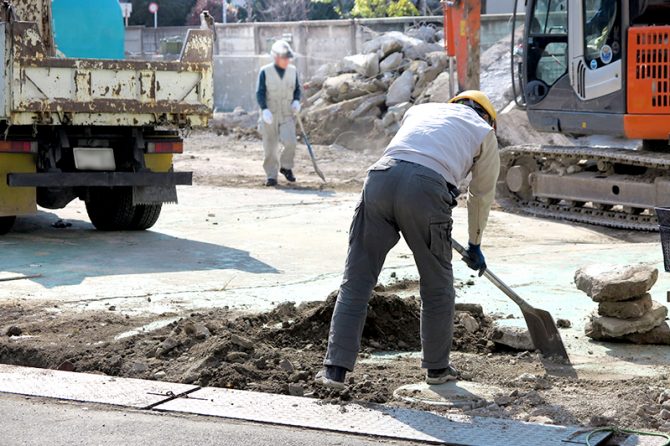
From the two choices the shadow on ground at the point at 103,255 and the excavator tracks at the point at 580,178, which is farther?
the excavator tracks at the point at 580,178

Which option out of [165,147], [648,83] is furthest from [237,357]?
[648,83]

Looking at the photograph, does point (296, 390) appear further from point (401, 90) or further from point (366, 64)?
point (366, 64)

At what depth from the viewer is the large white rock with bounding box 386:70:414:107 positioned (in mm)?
23438

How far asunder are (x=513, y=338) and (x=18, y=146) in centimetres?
573

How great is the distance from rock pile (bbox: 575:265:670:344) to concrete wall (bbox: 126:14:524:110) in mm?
20852

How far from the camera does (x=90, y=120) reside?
35.9 ft

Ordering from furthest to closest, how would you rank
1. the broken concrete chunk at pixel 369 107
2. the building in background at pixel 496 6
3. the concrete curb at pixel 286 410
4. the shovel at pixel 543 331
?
the building in background at pixel 496 6 → the broken concrete chunk at pixel 369 107 → the shovel at pixel 543 331 → the concrete curb at pixel 286 410

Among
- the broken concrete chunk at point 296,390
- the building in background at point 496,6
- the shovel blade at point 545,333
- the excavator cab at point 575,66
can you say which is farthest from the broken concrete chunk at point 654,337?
the building in background at point 496,6

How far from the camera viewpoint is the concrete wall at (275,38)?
92.8 feet

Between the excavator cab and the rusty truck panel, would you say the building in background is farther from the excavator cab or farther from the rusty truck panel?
the rusty truck panel

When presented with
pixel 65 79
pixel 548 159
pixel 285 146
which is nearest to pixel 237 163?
pixel 285 146

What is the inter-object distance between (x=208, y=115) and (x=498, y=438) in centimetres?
672

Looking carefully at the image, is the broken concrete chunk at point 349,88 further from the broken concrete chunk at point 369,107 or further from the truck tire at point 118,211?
the truck tire at point 118,211

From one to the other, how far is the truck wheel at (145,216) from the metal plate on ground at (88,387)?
5.49m
